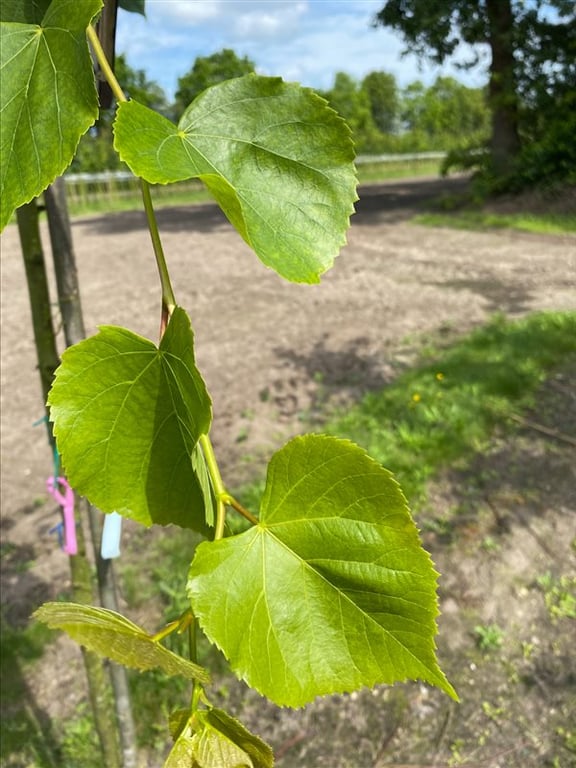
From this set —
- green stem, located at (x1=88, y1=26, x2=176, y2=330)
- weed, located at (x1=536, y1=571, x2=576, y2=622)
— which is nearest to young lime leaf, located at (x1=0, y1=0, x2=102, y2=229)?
green stem, located at (x1=88, y1=26, x2=176, y2=330)

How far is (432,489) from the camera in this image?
221 cm

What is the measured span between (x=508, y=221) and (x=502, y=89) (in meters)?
1.87

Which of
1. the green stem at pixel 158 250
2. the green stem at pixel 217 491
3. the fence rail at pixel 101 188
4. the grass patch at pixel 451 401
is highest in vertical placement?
the fence rail at pixel 101 188

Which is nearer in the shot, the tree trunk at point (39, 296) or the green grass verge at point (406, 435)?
the tree trunk at point (39, 296)

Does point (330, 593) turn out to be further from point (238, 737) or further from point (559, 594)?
point (559, 594)

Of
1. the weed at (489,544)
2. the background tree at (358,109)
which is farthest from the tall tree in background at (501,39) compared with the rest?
the background tree at (358,109)

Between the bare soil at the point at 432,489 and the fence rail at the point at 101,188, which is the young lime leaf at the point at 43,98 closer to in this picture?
the bare soil at the point at 432,489

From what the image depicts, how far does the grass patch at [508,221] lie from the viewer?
20.8 feet

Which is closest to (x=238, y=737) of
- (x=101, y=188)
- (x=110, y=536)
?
(x=110, y=536)

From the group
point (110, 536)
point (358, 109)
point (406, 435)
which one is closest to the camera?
point (110, 536)

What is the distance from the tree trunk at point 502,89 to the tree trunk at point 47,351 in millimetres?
7239

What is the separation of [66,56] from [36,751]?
153cm

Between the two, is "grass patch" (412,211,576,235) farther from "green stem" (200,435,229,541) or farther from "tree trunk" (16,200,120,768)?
"green stem" (200,435,229,541)

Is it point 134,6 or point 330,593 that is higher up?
point 134,6
